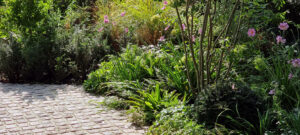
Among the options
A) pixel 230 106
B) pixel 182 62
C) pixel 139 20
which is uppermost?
pixel 139 20

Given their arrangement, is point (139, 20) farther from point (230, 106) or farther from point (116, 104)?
point (230, 106)

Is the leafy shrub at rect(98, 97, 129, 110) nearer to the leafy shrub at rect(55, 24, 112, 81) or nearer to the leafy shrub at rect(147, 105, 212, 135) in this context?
the leafy shrub at rect(147, 105, 212, 135)

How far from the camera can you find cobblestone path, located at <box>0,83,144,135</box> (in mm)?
4387

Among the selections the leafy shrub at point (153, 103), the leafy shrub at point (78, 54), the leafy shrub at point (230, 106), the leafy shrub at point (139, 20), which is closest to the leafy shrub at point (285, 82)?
the leafy shrub at point (230, 106)

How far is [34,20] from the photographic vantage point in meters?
7.20

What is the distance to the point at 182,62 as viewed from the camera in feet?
17.9

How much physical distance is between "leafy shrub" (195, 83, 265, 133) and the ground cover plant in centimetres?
1

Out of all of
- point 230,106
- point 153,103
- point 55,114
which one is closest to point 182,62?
point 153,103

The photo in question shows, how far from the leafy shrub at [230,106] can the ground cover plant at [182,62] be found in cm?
1

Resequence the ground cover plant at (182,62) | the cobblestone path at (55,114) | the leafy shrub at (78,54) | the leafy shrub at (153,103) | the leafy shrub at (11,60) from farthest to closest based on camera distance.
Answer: the leafy shrub at (78,54), the leafy shrub at (11,60), the leafy shrub at (153,103), the cobblestone path at (55,114), the ground cover plant at (182,62)

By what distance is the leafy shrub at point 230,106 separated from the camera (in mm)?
3834

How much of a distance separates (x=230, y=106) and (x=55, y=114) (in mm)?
2418

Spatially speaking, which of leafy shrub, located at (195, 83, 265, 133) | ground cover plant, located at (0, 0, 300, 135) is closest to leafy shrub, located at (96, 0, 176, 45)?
ground cover plant, located at (0, 0, 300, 135)

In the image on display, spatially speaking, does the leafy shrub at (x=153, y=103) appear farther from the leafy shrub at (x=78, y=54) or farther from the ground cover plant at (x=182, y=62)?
the leafy shrub at (x=78, y=54)
